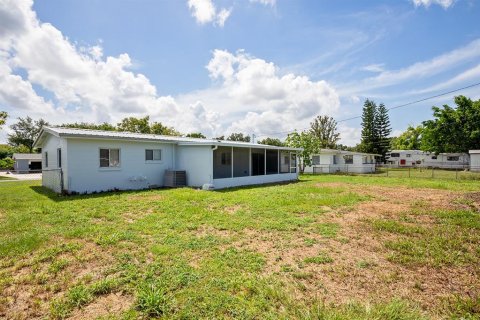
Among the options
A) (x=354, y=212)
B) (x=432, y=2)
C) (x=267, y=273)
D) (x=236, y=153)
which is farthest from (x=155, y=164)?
(x=432, y=2)

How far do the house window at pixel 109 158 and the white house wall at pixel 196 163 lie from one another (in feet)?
11.1

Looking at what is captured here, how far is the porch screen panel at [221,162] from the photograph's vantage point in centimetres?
1778

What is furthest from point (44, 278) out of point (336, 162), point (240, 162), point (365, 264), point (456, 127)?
point (456, 127)

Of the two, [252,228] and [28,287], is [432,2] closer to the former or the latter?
[252,228]

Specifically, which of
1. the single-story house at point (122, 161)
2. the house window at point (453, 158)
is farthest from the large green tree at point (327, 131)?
the single-story house at point (122, 161)

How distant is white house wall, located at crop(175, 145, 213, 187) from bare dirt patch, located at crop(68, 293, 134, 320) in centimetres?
1017

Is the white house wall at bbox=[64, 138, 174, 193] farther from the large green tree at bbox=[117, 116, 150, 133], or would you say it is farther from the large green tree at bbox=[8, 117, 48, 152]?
the large green tree at bbox=[8, 117, 48, 152]

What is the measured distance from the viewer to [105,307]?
3.08 m

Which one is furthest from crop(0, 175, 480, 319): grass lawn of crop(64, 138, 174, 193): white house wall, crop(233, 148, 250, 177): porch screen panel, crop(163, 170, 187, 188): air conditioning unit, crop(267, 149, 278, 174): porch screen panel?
crop(267, 149, 278, 174): porch screen panel

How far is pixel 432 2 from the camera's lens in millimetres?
10648

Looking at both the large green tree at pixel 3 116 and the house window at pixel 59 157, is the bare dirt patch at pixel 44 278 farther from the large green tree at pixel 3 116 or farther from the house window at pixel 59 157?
the large green tree at pixel 3 116

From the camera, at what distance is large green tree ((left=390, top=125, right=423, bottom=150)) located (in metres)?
54.0

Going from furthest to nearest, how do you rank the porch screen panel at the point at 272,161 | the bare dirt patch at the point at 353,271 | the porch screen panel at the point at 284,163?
the porch screen panel at the point at 284,163 < the porch screen panel at the point at 272,161 < the bare dirt patch at the point at 353,271

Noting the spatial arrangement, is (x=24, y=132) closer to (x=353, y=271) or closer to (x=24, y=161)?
(x=24, y=161)
